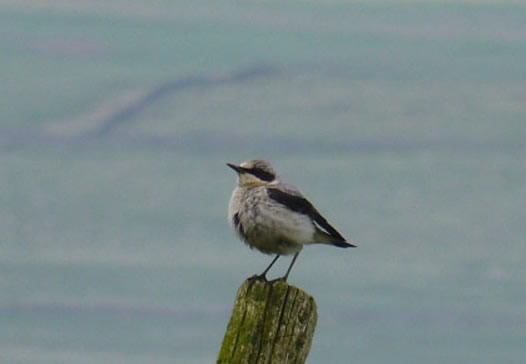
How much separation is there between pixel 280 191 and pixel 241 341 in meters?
2.95

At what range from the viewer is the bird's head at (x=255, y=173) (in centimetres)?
898

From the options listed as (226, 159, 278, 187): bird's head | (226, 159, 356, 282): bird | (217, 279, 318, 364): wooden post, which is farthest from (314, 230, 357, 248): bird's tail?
(217, 279, 318, 364): wooden post

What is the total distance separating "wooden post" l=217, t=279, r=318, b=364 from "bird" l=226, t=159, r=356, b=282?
233 centimetres

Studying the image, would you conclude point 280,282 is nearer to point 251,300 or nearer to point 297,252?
point 251,300

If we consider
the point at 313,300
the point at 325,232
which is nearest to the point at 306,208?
the point at 325,232

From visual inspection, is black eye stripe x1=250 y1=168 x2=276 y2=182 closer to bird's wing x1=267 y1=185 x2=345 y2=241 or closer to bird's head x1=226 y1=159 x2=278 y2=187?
bird's head x1=226 y1=159 x2=278 y2=187

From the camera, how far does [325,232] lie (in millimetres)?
8617

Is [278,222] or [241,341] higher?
[278,222]

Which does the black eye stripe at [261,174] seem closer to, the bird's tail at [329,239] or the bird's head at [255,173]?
the bird's head at [255,173]

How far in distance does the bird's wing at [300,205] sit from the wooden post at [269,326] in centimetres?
241

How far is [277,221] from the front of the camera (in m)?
8.60

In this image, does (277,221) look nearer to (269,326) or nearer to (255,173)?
(255,173)

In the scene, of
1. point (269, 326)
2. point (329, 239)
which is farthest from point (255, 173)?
point (269, 326)

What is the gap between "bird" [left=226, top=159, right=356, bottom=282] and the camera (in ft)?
28.2
